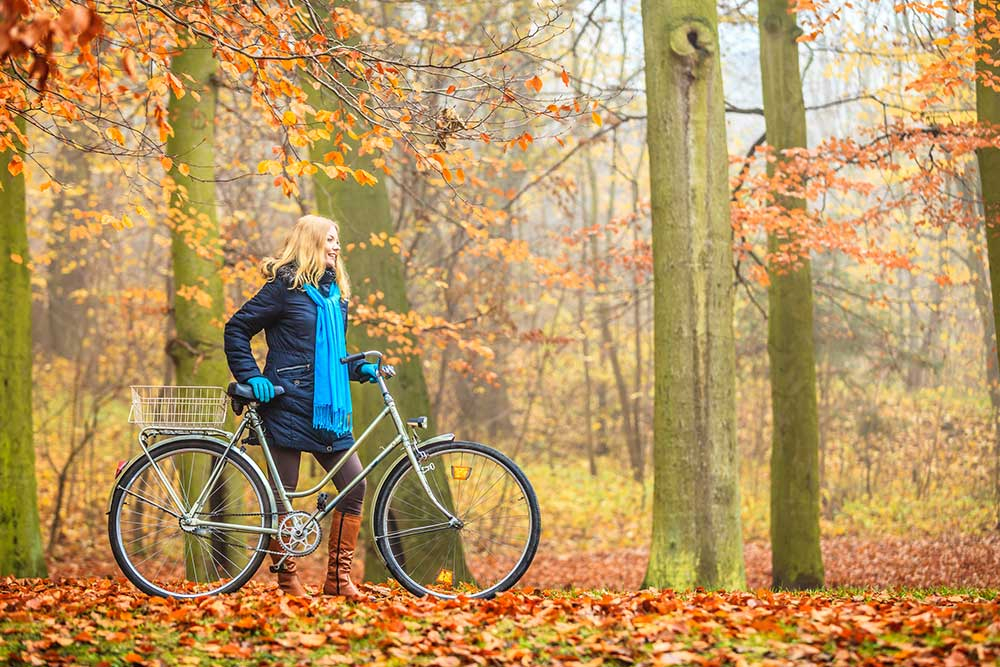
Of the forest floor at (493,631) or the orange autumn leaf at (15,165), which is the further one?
the orange autumn leaf at (15,165)

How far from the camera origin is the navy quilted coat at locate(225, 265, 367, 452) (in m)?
4.94

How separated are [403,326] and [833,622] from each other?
19.9 feet

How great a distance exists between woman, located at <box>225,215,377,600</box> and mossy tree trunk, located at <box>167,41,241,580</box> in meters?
4.05

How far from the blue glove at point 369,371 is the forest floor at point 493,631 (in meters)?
1.15

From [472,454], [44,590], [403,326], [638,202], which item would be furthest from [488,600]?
[638,202]

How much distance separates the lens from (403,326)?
9.52m

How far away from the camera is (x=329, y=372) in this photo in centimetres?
495

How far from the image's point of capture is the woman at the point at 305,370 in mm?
4934

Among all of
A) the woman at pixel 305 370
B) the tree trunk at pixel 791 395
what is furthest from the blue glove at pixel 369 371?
the tree trunk at pixel 791 395

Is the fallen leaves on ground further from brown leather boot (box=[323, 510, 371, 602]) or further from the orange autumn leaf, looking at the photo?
the orange autumn leaf

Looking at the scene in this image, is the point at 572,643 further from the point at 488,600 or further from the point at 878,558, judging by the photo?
the point at 878,558

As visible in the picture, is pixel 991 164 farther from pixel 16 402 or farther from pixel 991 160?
pixel 16 402

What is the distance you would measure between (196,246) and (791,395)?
6460mm

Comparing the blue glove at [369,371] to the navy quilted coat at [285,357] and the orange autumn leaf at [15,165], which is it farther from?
the orange autumn leaf at [15,165]
